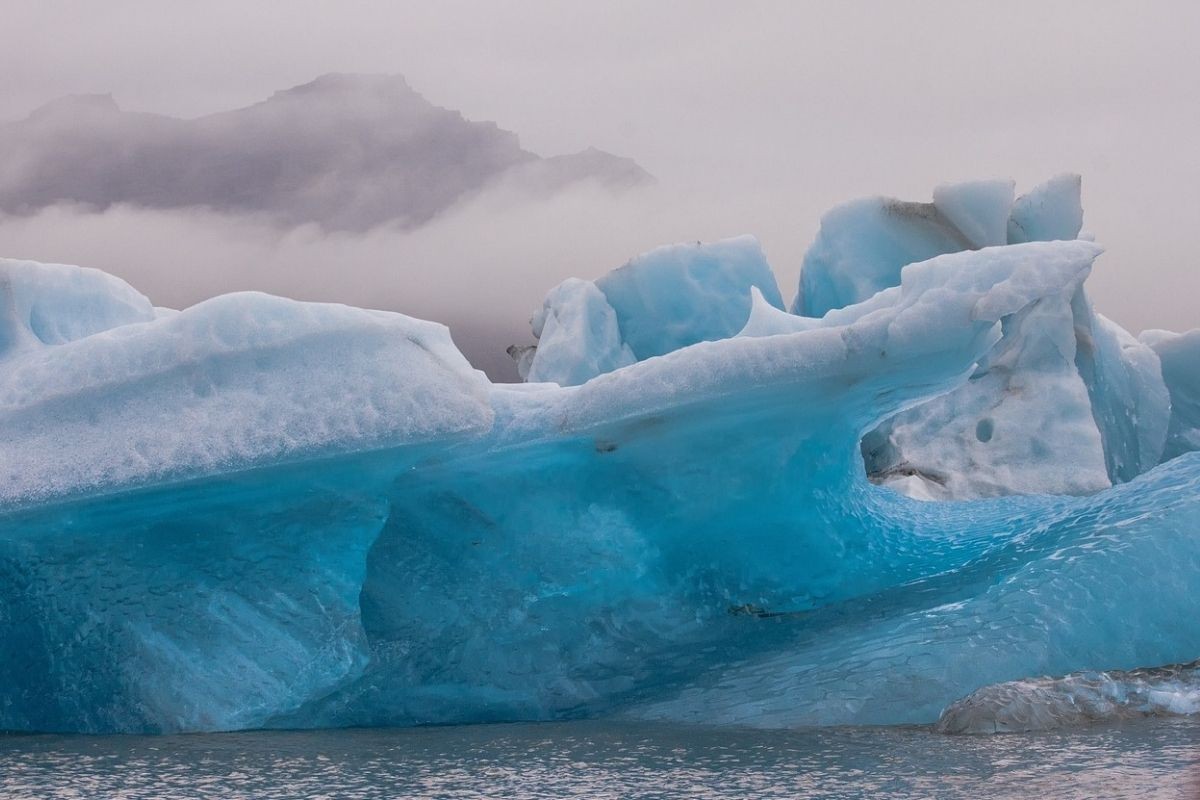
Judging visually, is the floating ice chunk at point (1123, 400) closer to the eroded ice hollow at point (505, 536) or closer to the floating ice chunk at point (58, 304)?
the eroded ice hollow at point (505, 536)

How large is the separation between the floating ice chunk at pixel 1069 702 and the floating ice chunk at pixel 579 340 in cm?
482

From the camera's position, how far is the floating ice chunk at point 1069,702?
11.7ft

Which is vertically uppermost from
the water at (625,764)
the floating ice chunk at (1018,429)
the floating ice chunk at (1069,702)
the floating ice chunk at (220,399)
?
the floating ice chunk at (220,399)

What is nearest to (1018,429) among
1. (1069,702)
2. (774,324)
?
(774,324)

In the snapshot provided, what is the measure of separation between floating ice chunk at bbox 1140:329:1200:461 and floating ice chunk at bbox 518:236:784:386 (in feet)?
9.66

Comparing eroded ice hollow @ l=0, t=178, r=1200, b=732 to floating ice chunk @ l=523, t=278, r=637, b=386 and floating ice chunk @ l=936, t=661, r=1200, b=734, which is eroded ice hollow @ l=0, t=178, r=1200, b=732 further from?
floating ice chunk @ l=523, t=278, r=637, b=386

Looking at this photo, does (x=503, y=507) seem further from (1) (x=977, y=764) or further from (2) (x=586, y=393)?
(1) (x=977, y=764)

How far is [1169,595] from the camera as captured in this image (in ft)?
14.5

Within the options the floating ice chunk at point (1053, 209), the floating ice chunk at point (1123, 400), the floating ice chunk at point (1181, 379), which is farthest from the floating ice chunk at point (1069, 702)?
the floating ice chunk at point (1181, 379)

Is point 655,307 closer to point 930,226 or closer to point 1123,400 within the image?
point 930,226

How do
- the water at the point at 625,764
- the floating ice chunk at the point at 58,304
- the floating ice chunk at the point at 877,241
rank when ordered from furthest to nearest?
the floating ice chunk at the point at 877,241 → the floating ice chunk at the point at 58,304 → the water at the point at 625,764

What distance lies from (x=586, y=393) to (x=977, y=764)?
5.74 feet

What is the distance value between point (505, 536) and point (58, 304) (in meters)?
1.92

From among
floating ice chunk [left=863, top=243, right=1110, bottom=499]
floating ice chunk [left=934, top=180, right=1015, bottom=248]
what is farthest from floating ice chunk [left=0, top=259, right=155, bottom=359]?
floating ice chunk [left=934, top=180, right=1015, bottom=248]
